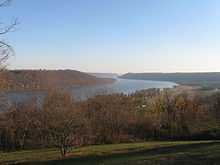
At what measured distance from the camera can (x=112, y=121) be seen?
54.7m

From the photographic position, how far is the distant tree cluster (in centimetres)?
4022

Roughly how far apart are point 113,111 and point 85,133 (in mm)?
19389

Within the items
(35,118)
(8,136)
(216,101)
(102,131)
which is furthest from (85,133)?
(216,101)

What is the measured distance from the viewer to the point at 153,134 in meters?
52.8

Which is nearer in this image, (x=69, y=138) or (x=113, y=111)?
(x=69, y=138)

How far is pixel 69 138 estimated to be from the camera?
24719 mm

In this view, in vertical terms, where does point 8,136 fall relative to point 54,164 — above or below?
below

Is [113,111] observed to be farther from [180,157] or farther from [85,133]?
[180,157]

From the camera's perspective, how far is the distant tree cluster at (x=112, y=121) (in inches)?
1583

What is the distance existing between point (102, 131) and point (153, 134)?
8674mm

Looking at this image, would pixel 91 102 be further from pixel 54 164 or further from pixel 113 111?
pixel 54 164

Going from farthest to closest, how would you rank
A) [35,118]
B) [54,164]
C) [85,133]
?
[35,118]
[85,133]
[54,164]

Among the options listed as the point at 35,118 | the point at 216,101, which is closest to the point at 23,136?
the point at 35,118

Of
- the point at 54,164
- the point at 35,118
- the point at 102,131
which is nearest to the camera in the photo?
the point at 54,164
